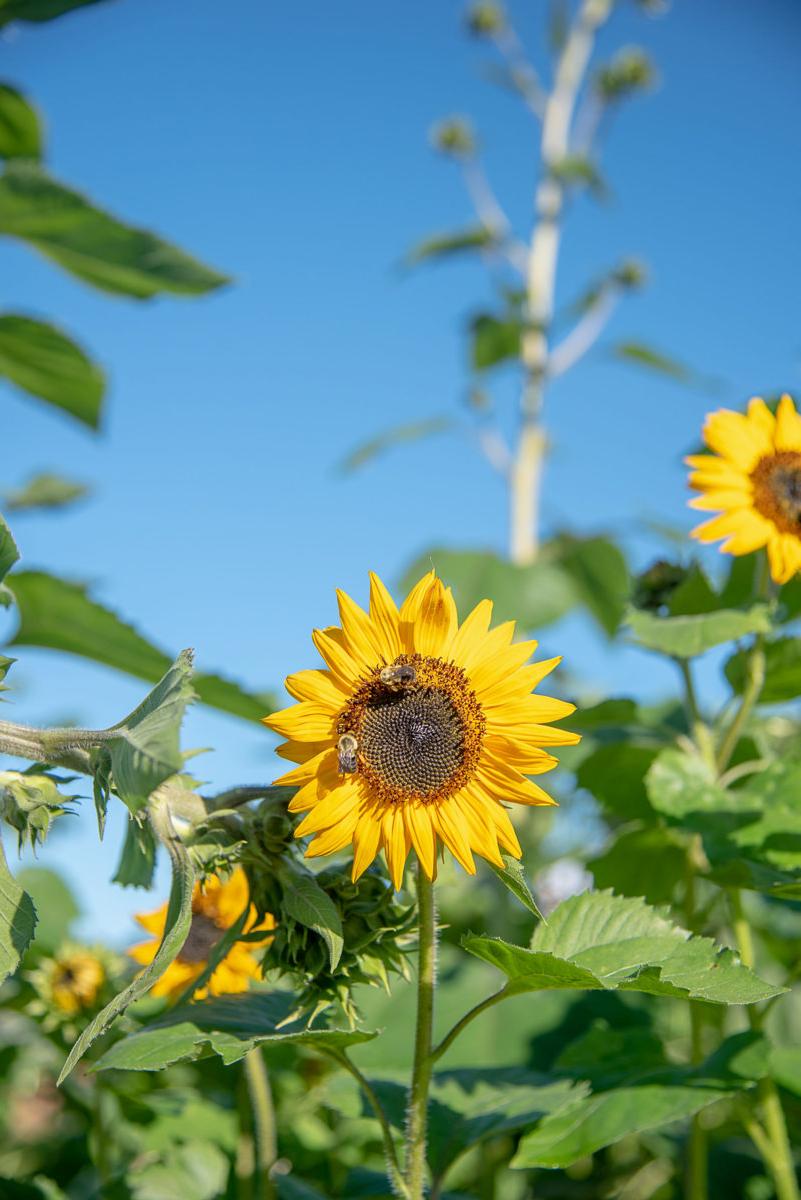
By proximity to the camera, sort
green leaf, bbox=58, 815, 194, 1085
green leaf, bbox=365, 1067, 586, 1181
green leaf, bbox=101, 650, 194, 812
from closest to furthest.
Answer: green leaf, bbox=101, 650, 194, 812
green leaf, bbox=58, 815, 194, 1085
green leaf, bbox=365, 1067, 586, 1181

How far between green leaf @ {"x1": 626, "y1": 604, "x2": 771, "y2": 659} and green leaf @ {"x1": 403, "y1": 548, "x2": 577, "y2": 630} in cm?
157

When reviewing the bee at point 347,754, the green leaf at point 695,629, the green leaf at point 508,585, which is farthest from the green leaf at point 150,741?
the green leaf at point 508,585

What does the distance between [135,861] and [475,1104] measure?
49 cm

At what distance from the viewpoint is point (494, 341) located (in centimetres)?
409

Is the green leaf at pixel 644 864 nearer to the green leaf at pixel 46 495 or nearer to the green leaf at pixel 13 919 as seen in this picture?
the green leaf at pixel 13 919

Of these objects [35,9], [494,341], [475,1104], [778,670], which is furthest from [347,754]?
[494,341]

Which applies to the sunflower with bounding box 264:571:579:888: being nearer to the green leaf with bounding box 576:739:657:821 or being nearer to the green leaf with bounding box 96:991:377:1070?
the green leaf with bounding box 96:991:377:1070

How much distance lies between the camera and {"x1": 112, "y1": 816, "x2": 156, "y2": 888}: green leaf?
2.89 ft

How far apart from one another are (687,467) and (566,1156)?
2.75 ft

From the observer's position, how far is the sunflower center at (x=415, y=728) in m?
0.95

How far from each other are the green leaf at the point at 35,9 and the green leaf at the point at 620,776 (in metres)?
1.51

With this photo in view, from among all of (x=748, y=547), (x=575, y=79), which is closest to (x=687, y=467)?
(x=748, y=547)

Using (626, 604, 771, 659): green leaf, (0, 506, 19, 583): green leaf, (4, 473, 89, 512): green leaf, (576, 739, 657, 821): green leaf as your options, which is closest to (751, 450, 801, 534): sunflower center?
(626, 604, 771, 659): green leaf

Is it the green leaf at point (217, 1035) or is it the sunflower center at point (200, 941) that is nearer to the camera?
the green leaf at point (217, 1035)
